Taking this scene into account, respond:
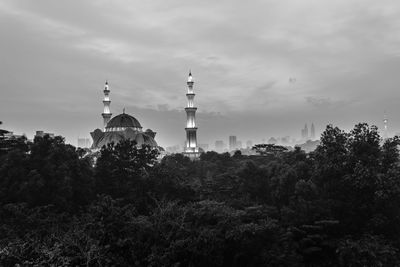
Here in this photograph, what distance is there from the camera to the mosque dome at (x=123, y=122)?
91.0 metres

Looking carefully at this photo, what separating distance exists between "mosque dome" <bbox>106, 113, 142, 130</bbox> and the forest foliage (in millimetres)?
54676

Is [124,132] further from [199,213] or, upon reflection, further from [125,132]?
[199,213]

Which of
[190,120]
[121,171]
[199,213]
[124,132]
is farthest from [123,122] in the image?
[199,213]

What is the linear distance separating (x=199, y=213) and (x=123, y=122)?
235 ft

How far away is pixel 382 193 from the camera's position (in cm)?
2306

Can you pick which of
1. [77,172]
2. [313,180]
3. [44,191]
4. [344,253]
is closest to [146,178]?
[77,172]

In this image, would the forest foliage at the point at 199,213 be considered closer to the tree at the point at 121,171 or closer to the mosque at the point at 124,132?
the tree at the point at 121,171

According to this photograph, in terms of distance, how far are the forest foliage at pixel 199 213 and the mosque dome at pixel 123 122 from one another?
54676 mm

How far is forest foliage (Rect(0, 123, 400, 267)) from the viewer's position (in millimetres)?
18516

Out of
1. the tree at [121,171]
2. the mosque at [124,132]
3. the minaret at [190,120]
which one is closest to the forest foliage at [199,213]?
the tree at [121,171]

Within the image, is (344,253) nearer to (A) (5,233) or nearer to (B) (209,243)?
(B) (209,243)

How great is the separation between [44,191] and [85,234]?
34.7 ft

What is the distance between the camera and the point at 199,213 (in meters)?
22.1

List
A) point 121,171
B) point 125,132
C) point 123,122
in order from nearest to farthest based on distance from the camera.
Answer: point 121,171 < point 125,132 < point 123,122
